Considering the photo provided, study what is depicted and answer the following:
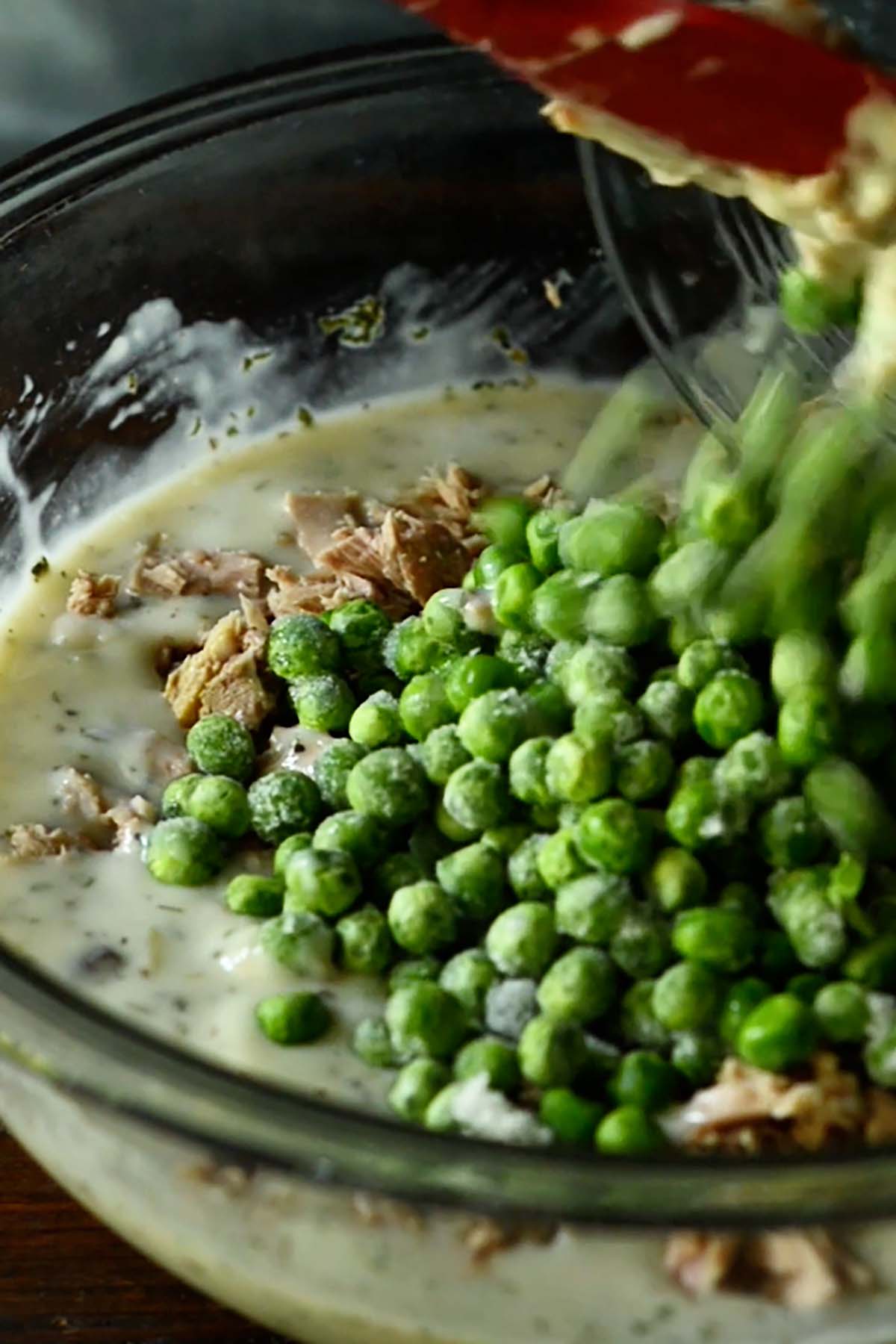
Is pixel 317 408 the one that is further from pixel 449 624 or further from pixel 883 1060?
pixel 883 1060

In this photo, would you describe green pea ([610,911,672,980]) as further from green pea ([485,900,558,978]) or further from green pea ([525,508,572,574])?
green pea ([525,508,572,574])

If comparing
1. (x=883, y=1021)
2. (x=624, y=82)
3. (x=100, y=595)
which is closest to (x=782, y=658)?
(x=883, y=1021)

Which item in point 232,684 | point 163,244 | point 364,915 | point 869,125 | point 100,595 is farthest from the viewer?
point 163,244

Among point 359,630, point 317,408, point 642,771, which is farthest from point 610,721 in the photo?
point 317,408

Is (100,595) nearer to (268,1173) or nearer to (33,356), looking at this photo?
(33,356)

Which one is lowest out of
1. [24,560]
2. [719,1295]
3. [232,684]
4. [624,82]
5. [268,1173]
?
[719,1295]

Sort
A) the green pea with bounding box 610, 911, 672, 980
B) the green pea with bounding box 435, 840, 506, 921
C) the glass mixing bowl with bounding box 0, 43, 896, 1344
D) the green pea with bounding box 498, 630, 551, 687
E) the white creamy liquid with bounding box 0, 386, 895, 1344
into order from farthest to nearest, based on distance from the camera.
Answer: the green pea with bounding box 498, 630, 551, 687 < the green pea with bounding box 435, 840, 506, 921 < the green pea with bounding box 610, 911, 672, 980 < the white creamy liquid with bounding box 0, 386, 895, 1344 < the glass mixing bowl with bounding box 0, 43, 896, 1344

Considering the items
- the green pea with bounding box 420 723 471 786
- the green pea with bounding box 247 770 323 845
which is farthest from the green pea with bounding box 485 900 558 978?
the green pea with bounding box 247 770 323 845
